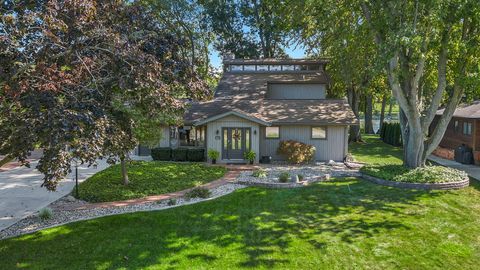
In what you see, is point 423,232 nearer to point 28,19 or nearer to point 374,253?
point 374,253

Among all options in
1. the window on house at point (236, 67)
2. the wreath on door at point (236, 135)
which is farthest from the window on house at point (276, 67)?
the wreath on door at point (236, 135)

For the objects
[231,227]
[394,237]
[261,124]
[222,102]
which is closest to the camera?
[394,237]

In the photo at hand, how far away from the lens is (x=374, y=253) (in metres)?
8.61

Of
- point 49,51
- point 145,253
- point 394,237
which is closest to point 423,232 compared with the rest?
point 394,237

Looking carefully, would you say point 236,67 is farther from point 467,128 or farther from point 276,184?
point 467,128

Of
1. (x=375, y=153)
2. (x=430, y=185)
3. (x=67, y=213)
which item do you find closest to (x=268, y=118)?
(x=375, y=153)

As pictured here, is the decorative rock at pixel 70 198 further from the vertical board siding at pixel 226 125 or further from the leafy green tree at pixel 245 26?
the leafy green tree at pixel 245 26

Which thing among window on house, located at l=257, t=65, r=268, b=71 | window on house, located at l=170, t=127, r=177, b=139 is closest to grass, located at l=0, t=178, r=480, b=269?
window on house, located at l=170, t=127, r=177, b=139

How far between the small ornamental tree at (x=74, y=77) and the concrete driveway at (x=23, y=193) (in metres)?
5.56

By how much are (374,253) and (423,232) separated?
2.27 m

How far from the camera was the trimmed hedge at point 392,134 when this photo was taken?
102ft

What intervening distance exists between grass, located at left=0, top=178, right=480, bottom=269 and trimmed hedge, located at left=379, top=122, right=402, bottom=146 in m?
18.9

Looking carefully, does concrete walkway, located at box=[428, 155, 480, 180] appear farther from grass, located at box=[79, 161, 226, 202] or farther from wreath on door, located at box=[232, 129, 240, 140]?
grass, located at box=[79, 161, 226, 202]

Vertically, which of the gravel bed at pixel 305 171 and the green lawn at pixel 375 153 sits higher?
the green lawn at pixel 375 153
